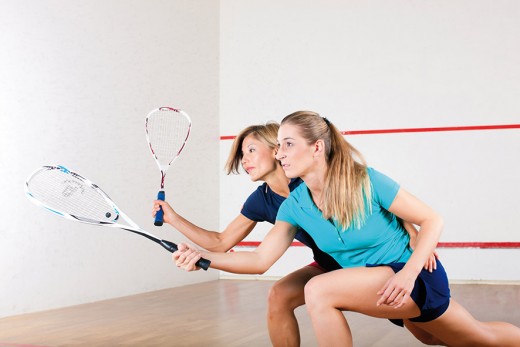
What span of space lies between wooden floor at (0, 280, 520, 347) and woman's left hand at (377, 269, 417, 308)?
0.99 metres

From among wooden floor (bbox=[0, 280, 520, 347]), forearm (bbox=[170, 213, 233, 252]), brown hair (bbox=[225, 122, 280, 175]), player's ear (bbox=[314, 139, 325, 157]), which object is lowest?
wooden floor (bbox=[0, 280, 520, 347])

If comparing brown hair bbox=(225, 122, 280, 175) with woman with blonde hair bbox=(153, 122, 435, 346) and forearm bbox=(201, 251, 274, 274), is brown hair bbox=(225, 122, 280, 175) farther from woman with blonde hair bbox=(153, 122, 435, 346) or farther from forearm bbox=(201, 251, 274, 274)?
forearm bbox=(201, 251, 274, 274)

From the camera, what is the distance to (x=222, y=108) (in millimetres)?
6145

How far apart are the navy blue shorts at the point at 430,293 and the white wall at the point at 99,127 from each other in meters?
2.59

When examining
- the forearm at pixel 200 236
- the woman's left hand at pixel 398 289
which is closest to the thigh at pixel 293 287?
the forearm at pixel 200 236

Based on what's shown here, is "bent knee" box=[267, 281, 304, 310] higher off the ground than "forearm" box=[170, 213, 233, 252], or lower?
lower

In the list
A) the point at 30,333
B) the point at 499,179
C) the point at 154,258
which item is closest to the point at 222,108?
the point at 154,258

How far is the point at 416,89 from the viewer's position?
5.62m

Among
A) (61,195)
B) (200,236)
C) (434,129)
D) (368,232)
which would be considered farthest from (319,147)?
(434,129)

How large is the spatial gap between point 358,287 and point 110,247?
3.12 metres

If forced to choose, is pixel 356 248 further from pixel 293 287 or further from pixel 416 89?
pixel 416 89

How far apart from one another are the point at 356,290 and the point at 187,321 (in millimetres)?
1817

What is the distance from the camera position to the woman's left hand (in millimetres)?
1873

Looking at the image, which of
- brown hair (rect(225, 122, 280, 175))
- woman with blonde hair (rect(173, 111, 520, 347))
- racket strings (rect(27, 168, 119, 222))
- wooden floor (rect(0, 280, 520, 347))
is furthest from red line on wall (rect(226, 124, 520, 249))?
woman with blonde hair (rect(173, 111, 520, 347))
